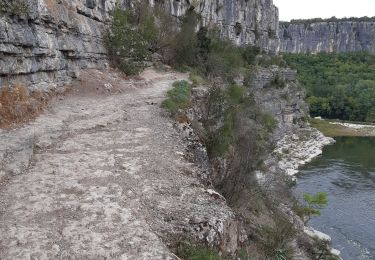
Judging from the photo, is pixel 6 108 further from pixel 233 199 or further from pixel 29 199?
pixel 233 199

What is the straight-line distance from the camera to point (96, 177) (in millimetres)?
8172

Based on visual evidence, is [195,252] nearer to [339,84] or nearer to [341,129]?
[341,129]

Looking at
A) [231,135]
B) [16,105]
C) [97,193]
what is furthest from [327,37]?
[97,193]

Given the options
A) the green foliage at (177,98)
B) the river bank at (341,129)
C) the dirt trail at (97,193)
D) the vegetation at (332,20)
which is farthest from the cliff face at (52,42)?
the vegetation at (332,20)

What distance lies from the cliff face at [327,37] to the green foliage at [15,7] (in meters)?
119

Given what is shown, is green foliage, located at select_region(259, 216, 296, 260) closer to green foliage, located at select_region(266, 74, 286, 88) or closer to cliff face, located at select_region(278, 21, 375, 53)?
green foliage, located at select_region(266, 74, 286, 88)

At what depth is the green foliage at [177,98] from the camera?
48.7 ft

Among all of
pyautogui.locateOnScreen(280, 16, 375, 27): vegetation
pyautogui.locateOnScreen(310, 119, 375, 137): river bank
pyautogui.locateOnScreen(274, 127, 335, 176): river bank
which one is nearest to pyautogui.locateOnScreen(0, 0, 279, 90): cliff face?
pyautogui.locateOnScreen(274, 127, 335, 176): river bank

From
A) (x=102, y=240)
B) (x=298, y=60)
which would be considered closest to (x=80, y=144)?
(x=102, y=240)

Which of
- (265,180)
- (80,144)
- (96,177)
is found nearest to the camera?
(96,177)

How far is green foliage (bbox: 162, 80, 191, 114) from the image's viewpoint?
1485 cm

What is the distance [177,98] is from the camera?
53.4 feet

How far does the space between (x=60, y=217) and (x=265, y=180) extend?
13953 millimetres

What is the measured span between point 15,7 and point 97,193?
7.60 meters
